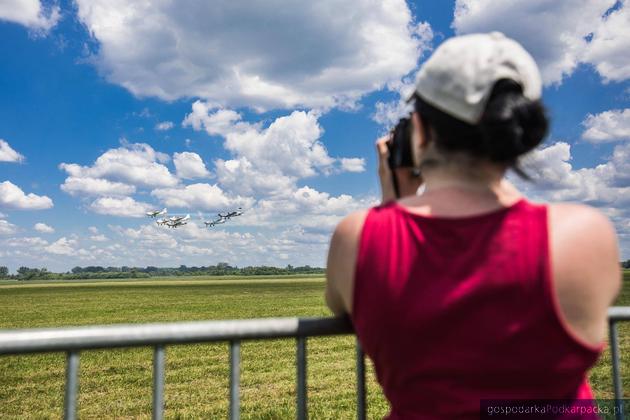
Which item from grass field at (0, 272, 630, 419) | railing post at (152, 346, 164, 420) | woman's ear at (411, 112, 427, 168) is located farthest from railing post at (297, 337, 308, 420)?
grass field at (0, 272, 630, 419)

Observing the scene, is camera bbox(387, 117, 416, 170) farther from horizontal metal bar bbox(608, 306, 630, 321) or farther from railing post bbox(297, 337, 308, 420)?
horizontal metal bar bbox(608, 306, 630, 321)

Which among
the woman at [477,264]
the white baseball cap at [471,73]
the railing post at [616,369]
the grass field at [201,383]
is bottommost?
the grass field at [201,383]

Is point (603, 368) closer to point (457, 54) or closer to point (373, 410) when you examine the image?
point (373, 410)

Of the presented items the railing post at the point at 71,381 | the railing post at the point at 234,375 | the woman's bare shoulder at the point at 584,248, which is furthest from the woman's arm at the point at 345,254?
the railing post at the point at 71,381

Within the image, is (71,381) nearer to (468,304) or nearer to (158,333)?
(158,333)

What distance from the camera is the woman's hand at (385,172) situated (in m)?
1.54

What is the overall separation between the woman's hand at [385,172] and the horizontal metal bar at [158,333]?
44cm

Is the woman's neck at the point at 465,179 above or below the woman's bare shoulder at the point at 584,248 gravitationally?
above

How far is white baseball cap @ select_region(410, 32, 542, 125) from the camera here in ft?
3.83

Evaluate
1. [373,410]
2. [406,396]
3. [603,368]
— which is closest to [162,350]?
[406,396]

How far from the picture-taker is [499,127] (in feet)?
3.79

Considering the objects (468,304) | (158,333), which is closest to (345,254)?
(468,304)

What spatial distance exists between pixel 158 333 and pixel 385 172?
2.69 feet

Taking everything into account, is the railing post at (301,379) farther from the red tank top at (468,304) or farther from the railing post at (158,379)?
the red tank top at (468,304)
